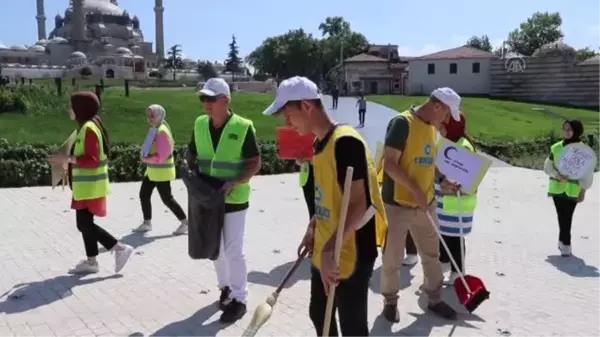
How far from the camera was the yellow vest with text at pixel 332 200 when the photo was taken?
129 inches

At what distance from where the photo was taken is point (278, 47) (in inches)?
3462

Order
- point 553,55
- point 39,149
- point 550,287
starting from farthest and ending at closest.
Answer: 1. point 553,55
2. point 39,149
3. point 550,287

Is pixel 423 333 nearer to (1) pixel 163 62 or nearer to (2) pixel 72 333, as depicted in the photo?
(2) pixel 72 333

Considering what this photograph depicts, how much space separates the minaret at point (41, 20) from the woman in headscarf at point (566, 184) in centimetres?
11582

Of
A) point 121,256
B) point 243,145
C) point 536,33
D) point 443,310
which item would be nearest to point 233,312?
point 243,145

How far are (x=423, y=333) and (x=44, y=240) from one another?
17.9 ft

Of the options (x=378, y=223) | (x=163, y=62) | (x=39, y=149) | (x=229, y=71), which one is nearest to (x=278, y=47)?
(x=229, y=71)

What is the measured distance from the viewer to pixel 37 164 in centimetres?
1416

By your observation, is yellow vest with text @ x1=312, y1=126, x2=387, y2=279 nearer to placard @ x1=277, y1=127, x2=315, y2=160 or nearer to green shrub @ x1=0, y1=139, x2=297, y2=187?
placard @ x1=277, y1=127, x2=315, y2=160

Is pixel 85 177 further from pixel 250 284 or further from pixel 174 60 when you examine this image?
pixel 174 60

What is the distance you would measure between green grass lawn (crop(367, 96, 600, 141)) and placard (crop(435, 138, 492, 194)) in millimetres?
20614

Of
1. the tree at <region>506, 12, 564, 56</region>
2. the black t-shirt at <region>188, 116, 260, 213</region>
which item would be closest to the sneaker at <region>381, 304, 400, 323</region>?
the black t-shirt at <region>188, 116, 260, 213</region>

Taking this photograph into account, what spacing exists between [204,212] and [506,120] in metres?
35.0

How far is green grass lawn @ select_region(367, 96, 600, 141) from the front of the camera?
97.0 feet
